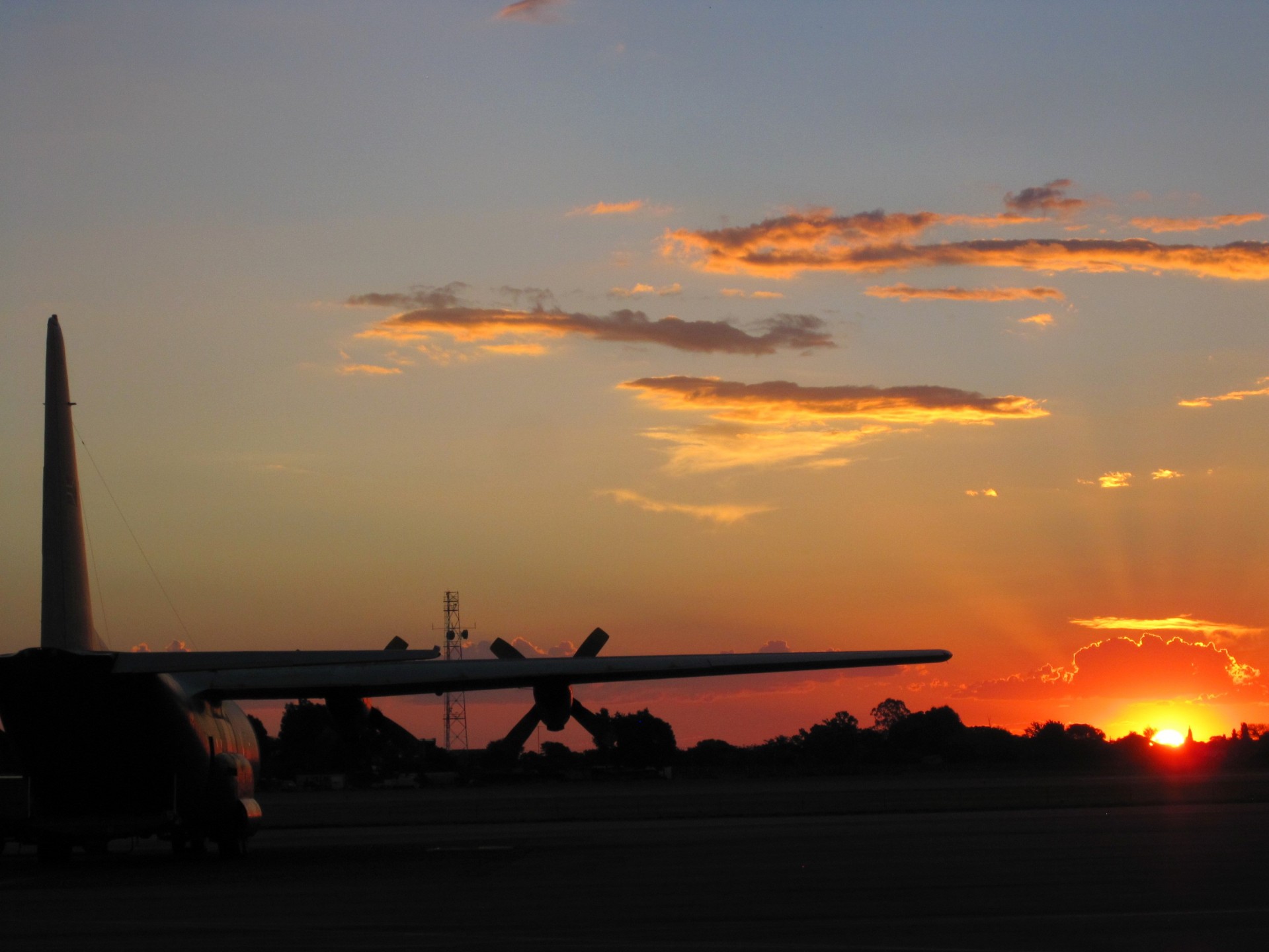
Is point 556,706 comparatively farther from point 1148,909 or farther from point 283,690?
point 1148,909

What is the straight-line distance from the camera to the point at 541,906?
1476 cm

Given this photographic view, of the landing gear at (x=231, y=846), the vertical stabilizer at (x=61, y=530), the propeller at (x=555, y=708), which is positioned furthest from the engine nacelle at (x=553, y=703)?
the vertical stabilizer at (x=61, y=530)

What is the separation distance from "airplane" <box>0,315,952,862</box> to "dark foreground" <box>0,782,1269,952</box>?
967 mm

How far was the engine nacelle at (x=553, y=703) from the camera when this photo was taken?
26.2m

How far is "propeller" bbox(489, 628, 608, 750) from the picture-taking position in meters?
26.2

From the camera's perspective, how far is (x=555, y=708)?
26.2m

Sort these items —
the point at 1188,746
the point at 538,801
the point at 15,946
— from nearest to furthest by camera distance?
the point at 15,946 < the point at 538,801 < the point at 1188,746

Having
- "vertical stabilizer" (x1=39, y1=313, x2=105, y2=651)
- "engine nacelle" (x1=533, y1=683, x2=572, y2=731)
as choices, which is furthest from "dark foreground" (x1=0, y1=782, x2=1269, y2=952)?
"vertical stabilizer" (x1=39, y1=313, x2=105, y2=651)

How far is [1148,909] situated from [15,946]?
10.2 m

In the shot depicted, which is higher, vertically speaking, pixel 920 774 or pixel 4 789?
pixel 4 789

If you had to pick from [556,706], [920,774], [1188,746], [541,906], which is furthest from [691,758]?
[541,906]

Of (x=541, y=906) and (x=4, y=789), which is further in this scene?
(x=4, y=789)

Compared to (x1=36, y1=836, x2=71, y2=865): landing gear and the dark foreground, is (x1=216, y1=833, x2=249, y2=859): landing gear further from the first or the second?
(x1=36, y1=836, x2=71, y2=865): landing gear

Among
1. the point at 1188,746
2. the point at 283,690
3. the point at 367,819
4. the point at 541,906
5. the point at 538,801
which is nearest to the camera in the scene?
the point at 541,906
